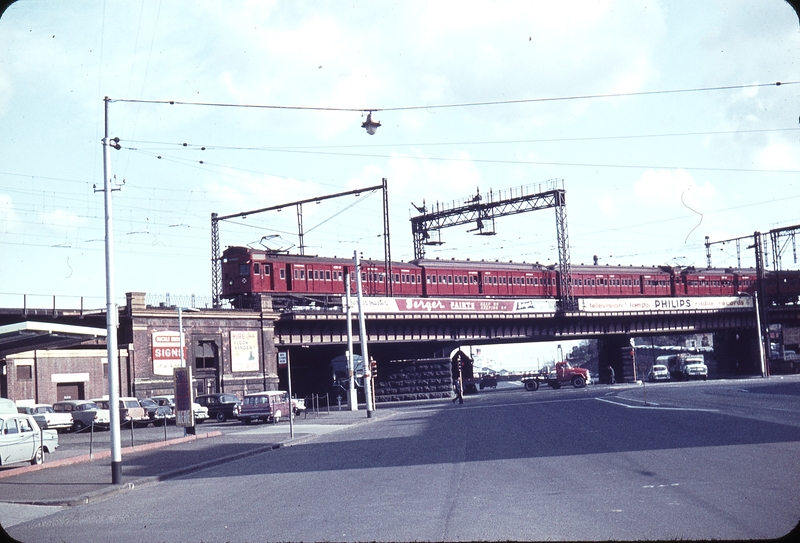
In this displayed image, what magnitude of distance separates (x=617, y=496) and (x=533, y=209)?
4327cm

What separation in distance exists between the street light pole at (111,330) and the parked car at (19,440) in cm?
381

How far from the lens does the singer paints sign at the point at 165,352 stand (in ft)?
166

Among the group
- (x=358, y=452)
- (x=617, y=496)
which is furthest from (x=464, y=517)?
(x=358, y=452)

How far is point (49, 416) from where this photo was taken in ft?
120

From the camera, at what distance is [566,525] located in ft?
27.9

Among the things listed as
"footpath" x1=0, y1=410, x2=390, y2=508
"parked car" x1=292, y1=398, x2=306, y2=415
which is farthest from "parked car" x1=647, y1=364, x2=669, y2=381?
"footpath" x1=0, y1=410, x2=390, y2=508

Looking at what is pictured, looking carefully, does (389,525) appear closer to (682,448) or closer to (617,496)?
(617,496)

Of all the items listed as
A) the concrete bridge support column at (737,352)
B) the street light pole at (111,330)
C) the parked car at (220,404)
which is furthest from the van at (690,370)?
the street light pole at (111,330)

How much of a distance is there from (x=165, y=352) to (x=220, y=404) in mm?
7872

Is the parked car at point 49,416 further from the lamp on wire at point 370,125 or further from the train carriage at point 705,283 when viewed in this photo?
the train carriage at point 705,283

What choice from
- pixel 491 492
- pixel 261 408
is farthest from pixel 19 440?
pixel 261 408

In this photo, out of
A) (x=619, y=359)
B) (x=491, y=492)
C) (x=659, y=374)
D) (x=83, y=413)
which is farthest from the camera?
(x=619, y=359)

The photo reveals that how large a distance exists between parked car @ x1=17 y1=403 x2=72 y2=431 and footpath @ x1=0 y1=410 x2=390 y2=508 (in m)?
10.2

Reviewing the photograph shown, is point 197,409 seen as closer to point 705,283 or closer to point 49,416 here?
point 49,416
